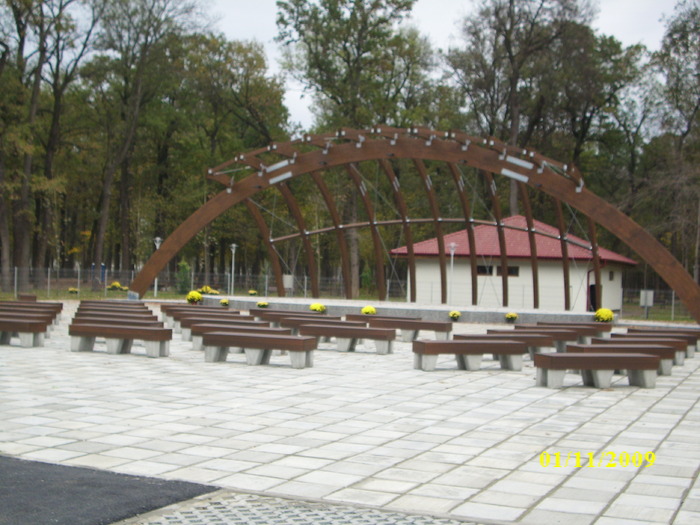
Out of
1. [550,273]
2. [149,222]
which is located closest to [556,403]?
[550,273]

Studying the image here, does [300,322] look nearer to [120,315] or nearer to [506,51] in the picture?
[120,315]

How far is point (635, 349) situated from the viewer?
41.2 ft

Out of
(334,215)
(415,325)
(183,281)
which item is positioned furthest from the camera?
(183,281)

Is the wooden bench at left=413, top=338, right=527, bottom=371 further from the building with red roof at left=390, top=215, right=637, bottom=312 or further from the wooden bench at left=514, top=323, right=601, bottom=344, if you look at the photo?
the building with red roof at left=390, top=215, right=637, bottom=312

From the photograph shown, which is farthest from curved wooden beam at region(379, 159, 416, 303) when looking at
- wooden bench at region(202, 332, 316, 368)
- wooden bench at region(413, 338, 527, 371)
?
wooden bench at region(202, 332, 316, 368)

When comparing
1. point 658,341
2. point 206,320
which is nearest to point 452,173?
point 206,320

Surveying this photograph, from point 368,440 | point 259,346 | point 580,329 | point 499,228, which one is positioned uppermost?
point 499,228

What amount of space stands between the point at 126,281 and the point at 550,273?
20330 mm

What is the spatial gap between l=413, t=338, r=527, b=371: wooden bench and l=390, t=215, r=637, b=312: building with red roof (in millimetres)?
21189

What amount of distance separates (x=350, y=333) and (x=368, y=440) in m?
8.14

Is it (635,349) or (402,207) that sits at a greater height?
(402,207)

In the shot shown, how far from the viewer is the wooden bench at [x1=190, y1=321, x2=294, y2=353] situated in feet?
47.1

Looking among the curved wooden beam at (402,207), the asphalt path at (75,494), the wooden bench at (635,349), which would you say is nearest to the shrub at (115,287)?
the curved wooden beam at (402,207)

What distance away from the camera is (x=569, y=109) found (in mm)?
43531
